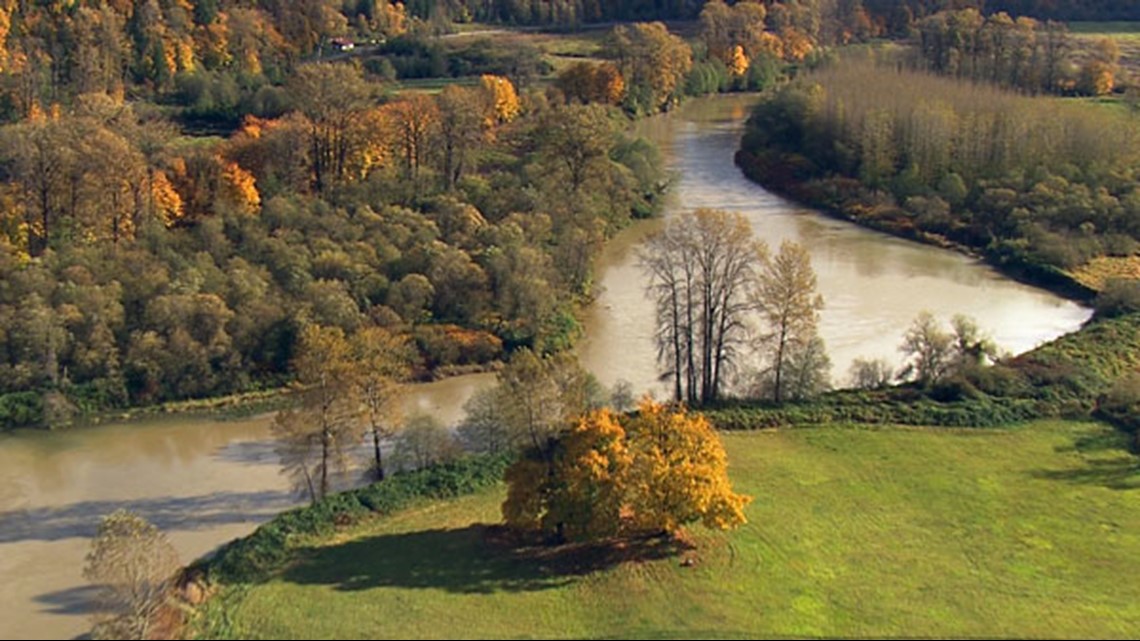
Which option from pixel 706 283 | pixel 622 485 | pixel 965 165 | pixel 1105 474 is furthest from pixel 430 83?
pixel 622 485

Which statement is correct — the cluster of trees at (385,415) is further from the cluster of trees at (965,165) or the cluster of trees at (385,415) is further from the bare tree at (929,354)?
the cluster of trees at (965,165)

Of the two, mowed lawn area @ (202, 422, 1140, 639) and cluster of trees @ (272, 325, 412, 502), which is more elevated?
cluster of trees @ (272, 325, 412, 502)

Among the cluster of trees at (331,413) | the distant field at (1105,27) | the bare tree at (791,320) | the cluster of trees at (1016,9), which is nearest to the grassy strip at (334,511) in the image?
the cluster of trees at (331,413)

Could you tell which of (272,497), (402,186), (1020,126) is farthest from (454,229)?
(1020,126)

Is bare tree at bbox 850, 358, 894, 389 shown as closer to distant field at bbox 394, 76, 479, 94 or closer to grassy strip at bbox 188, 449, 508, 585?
grassy strip at bbox 188, 449, 508, 585

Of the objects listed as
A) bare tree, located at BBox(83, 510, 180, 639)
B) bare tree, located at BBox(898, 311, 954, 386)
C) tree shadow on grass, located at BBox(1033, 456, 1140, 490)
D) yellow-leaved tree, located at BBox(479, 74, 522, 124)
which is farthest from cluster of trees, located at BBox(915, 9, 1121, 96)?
bare tree, located at BBox(83, 510, 180, 639)

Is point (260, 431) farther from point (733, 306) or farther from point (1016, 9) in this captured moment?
point (1016, 9)

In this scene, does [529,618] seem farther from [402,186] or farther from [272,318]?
[402,186]
